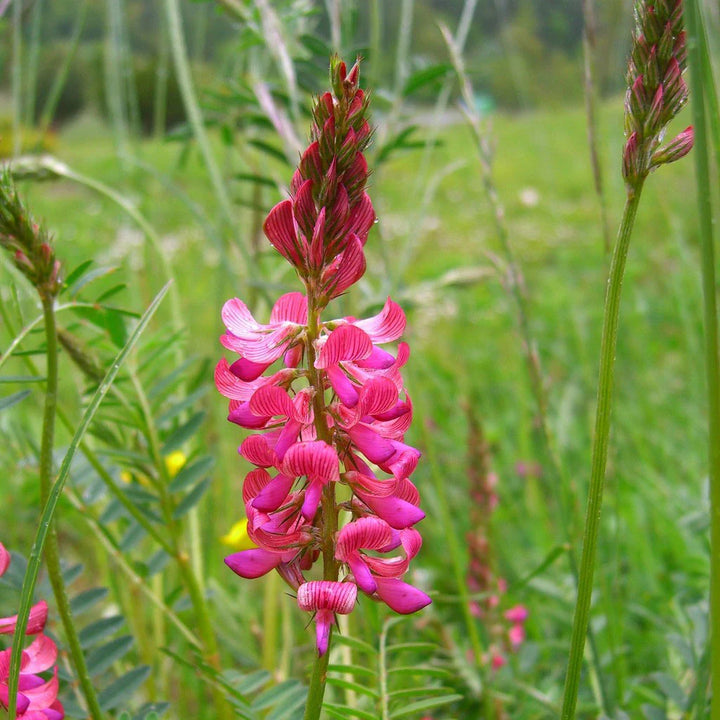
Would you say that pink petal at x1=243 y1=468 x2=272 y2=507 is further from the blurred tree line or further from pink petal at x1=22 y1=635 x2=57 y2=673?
the blurred tree line

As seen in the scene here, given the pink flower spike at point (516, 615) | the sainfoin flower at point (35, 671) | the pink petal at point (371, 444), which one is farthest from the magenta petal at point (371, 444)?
the pink flower spike at point (516, 615)

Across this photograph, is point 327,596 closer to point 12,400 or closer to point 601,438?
point 601,438

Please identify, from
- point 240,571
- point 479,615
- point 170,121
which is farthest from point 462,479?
point 170,121

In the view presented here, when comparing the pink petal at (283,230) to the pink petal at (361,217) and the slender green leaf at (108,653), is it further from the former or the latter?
the slender green leaf at (108,653)

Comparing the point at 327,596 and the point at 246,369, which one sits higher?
the point at 246,369

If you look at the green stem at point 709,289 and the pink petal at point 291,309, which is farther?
the pink petal at point 291,309

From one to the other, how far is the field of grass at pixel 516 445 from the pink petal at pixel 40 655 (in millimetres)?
276

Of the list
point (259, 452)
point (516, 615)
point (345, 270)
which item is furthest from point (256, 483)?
point (516, 615)

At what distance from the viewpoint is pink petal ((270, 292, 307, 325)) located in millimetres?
527

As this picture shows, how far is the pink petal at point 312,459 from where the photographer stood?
1.47ft

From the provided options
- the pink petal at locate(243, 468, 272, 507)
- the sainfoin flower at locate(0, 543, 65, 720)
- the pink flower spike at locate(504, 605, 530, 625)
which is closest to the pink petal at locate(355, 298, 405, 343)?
the pink petal at locate(243, 468, 272, 507)

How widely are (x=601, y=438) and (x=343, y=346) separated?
15cm

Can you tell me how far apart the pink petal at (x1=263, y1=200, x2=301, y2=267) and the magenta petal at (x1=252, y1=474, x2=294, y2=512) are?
123mm

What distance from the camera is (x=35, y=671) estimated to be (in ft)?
1.79
